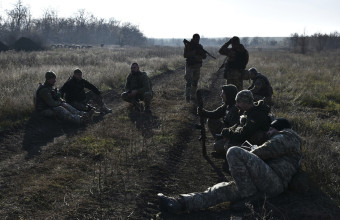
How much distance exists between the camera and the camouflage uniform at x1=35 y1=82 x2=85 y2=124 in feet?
25.8

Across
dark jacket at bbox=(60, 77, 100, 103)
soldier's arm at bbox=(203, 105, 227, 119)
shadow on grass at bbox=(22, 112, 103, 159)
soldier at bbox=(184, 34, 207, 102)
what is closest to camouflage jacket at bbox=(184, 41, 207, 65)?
soldier at bbox=(184, 34, 207, 102)

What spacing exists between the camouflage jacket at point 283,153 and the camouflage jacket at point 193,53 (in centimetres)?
714

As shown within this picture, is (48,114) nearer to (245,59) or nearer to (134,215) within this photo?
(134,215)

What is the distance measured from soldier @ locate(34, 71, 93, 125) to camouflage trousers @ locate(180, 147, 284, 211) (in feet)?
15.4

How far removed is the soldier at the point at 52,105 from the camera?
7.84m

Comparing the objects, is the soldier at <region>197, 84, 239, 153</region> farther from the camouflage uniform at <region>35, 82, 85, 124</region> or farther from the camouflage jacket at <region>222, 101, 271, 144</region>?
the camouflage uniform at <region>35, 82, 85, 124</region>

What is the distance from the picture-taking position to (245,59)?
9.73 metres

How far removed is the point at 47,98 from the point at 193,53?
17.3ft

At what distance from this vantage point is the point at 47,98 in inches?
311

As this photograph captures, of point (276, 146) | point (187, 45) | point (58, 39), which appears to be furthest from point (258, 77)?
point (58, 39)

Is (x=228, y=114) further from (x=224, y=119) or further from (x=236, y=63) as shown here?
(x=236, y=63)

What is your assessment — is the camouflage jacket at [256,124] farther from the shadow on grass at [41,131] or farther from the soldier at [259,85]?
the soldier at [259,85]

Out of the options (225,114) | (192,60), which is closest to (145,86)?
(192,60)

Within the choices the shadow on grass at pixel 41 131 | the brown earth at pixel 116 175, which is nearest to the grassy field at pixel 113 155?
the brown earth at pixel 116 175
